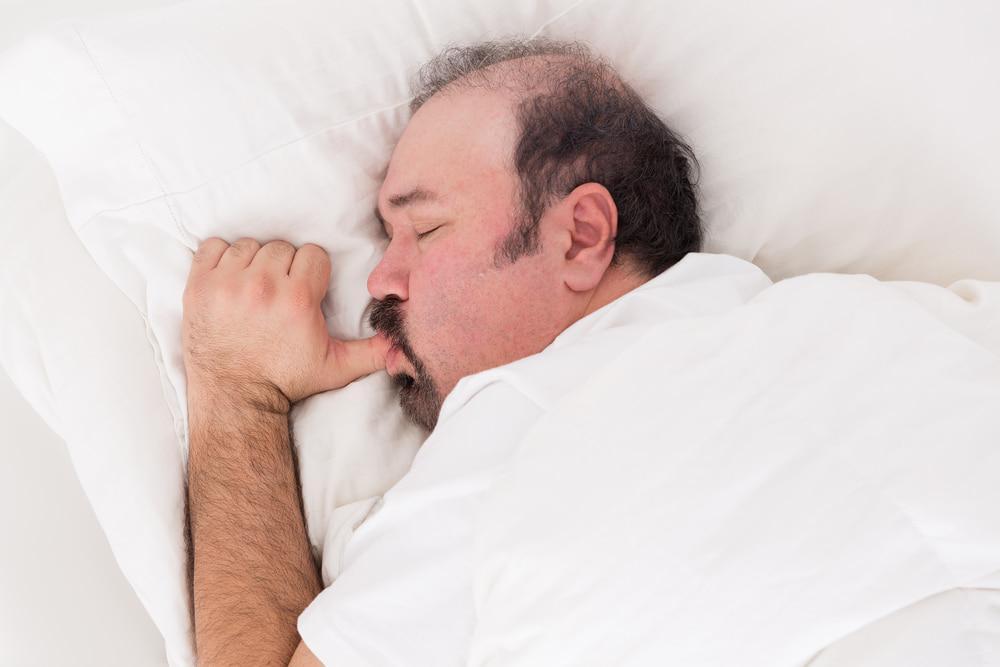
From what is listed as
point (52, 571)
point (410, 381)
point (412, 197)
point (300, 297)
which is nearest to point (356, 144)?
point (412, 197)

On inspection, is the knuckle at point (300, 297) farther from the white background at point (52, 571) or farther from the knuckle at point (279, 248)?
the white background at point (52, 571)

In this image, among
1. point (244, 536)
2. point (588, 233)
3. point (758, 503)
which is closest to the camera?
point (758, 503)

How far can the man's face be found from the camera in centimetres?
124

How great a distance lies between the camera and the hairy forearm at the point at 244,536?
1105 millimetres

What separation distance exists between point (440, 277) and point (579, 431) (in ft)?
1.36

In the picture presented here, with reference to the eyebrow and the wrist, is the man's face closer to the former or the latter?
the eyebrow

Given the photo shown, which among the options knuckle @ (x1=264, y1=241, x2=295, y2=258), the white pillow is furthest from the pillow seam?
knuckle @ (x1=264, y1=241, x2=295, y2=258)

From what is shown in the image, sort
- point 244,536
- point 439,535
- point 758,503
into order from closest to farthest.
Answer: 1. point 758,503
2. point 439,535
3. point 244,536

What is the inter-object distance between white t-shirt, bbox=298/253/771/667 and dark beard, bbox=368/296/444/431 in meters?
0.20

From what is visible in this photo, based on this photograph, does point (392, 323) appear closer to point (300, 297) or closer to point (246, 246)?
point (300, 297)

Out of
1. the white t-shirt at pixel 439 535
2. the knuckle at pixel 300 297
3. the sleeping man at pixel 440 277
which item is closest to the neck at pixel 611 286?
the sleeping man at pixel 440 277

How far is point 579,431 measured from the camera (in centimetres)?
90

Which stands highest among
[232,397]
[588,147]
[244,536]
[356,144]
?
[356,144]

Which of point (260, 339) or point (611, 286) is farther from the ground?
point (260, 339)
